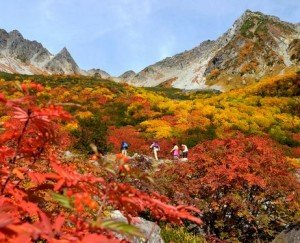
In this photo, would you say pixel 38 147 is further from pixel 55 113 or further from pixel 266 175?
pixel 266 175

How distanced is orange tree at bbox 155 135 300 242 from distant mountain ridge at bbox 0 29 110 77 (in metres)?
168

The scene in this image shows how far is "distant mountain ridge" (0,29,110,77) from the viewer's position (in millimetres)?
180125

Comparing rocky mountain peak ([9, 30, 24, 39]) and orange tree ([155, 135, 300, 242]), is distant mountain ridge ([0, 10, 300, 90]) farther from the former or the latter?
orange tree ([155, 135, 300, 242])

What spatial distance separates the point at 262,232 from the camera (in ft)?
37.6

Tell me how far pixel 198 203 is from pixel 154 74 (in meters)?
152

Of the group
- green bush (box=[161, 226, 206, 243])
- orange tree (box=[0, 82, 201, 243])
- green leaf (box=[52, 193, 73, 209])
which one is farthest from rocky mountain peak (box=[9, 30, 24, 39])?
green leaf (box=[52, 193, 73, 209])

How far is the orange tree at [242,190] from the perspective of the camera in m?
11.1

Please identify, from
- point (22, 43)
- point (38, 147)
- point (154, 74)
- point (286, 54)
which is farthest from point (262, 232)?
point (22, 43)

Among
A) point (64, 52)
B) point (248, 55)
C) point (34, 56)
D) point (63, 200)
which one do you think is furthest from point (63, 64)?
point (63, 200)

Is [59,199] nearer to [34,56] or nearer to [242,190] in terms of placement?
[242,190]

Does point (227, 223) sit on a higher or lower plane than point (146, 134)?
lower

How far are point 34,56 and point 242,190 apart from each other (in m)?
185

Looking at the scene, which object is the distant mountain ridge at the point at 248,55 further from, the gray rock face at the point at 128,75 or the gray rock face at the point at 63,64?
the gray rock face at the point at 128,75

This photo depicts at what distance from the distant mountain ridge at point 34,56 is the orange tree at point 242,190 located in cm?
16773
